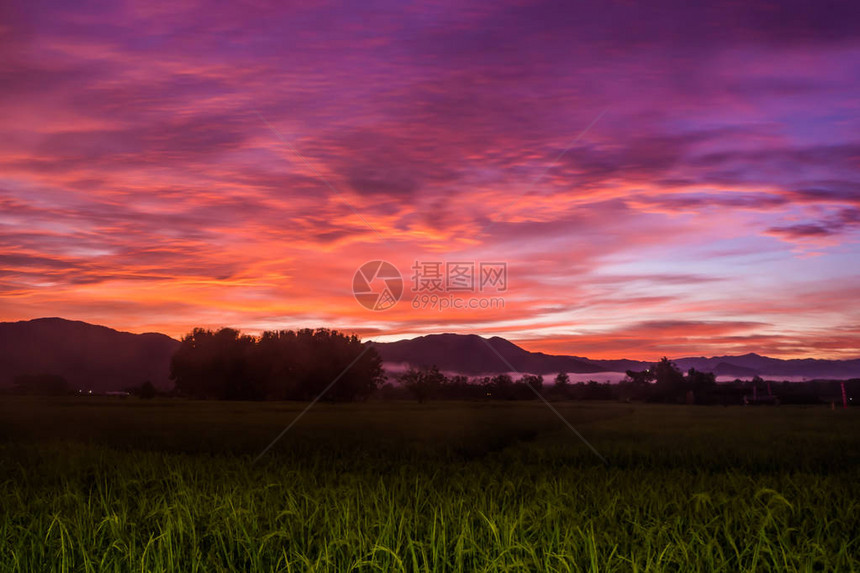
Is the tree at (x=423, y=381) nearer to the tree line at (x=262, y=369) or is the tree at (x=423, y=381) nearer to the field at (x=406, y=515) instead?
the tree line at (x=262, y=369)

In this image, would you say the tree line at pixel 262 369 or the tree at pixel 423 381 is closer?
the tree line at pixel 262 369

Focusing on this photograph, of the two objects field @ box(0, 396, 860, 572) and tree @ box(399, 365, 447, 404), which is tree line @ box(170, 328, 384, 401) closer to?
tree @ box(399, 365, 447, 404)

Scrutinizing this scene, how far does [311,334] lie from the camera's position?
83438mm

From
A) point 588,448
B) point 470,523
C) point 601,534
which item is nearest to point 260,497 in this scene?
point 470,523

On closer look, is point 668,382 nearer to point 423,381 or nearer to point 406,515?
point 423,381

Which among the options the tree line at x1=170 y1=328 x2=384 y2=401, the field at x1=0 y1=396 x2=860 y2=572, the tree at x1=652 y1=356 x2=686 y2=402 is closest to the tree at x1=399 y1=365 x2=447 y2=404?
the tree line at x1=170 y1=328 x2=384 y2=401

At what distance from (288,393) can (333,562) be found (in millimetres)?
60913

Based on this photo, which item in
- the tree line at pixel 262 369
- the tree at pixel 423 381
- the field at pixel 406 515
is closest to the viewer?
the field at pixel 406 515

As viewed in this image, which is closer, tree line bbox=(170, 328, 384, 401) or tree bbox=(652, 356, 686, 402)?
tree line bbox=(170, 328, 384, 401)

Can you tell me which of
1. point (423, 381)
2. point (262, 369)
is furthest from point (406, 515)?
point (423, 381)

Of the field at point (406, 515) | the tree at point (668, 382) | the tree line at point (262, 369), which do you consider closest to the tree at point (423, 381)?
the tree line at point (262, 369)

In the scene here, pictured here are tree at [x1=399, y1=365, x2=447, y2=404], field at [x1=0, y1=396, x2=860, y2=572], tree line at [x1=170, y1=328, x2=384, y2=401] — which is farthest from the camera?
tree at [x1=399, y1=365, x2=447, y2=404]

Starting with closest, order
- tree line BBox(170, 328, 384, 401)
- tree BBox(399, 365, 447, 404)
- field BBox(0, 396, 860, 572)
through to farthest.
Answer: field BBox(0, 396, 860, 572) → tree line BBox(170, 328, 384, 401) → tree BBox(399, 365, 447, 404)

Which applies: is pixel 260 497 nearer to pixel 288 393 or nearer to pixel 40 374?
pixel 288 393
